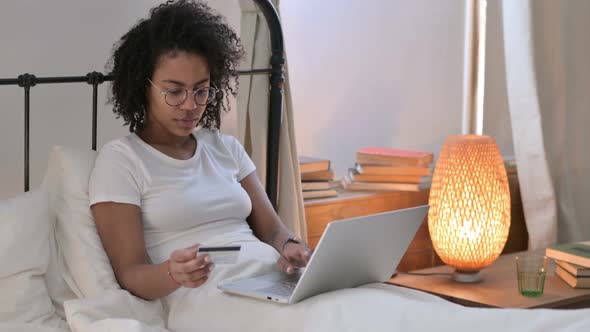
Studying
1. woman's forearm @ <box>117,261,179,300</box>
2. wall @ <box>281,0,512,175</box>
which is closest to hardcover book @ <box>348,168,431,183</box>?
wall @ <box>281,0,512,175</box>

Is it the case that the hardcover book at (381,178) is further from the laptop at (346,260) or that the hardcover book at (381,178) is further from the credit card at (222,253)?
the credit card at (222,253)

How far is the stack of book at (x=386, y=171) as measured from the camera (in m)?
3.09

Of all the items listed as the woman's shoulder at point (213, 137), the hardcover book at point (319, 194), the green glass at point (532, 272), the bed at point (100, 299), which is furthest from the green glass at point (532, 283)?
the woman's shoulder at point (213, 137)

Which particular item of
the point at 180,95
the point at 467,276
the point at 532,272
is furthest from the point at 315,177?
the point at 180,95

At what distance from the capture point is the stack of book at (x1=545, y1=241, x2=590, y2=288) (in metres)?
2.79

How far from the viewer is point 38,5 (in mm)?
2328

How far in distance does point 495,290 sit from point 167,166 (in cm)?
128

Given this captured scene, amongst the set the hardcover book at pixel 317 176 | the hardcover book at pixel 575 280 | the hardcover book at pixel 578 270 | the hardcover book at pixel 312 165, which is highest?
the hardcover book at pixel 312 165

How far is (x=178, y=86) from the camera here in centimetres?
202

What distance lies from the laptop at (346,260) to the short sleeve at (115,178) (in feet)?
0.95

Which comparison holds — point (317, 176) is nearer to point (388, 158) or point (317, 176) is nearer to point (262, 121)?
point (388, 158)

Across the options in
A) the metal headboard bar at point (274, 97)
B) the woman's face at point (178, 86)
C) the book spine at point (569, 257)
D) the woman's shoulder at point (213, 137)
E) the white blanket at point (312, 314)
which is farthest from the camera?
the book spine at point (569, 257)

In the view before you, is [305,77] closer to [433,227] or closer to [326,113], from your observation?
[326,113]

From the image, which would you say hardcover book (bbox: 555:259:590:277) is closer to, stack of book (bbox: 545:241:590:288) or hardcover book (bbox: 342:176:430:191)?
stack of book (bbox: 545:241:590:288)
